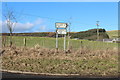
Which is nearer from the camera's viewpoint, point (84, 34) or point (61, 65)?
point (61, 65)

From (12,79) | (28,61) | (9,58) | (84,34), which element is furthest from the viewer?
(84,34)

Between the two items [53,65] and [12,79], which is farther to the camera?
[53,65]

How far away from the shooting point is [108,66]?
10.9 metres

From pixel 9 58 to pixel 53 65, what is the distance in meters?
3.32

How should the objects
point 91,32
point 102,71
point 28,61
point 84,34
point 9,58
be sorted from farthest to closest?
point 91,32
point 84,34
point 9,58
point 28,61
point 102,71

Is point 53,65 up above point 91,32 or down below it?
below

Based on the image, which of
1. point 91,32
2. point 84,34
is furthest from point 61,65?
point 91,32

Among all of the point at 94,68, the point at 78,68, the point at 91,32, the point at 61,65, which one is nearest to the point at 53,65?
the point at 61,65

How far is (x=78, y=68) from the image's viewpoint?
1010 centimetres

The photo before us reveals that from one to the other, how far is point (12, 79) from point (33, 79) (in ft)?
2.74

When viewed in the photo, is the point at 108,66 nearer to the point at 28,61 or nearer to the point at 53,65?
the point at 53,65

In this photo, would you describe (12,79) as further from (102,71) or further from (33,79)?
(102,71)

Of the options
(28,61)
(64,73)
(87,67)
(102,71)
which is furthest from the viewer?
(28,61)

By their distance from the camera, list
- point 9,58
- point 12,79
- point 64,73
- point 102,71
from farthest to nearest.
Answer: point 9,58 < point 102,71 < point 64,73 < point 12,79
